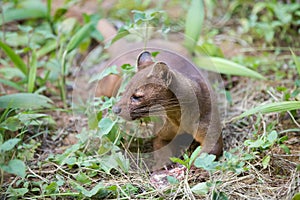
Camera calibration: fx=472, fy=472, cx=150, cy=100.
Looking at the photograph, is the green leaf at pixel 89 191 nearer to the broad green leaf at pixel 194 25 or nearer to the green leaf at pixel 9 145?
the green leaf at pixel 9 145

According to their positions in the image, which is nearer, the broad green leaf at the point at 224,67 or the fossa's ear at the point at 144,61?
the fossa's ear at the point at 144,61

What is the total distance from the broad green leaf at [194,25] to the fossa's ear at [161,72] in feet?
4.91

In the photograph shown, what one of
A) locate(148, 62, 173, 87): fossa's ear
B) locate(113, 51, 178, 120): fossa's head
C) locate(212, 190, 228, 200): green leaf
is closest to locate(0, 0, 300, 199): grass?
locate(212, 190, 228, 200): green leaf

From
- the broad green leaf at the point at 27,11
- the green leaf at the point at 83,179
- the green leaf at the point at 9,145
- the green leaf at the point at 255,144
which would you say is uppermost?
the broad green leaf at the point at 27,11

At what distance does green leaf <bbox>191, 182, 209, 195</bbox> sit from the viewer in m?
2.96

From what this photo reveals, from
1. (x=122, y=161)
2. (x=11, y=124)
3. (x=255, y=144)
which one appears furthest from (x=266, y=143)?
(x=11, y=124)

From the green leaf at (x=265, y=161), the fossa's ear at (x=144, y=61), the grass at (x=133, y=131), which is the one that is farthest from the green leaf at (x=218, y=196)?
the fossa's ear at (x=144, y=61)

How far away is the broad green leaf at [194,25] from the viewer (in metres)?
4.74

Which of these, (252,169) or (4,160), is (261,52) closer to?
(252,169)

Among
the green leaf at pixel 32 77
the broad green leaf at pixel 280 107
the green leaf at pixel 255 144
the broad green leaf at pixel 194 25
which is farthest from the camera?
the broad green leaf at pixel 194 25

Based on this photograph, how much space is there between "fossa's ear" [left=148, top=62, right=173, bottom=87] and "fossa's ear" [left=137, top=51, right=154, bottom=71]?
0.28 m

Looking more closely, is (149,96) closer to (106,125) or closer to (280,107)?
(106,125)

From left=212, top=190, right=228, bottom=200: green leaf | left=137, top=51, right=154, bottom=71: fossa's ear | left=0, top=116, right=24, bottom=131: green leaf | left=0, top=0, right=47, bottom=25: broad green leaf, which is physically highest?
left=137, top=51, right=154, bottom=71: fossa's ear

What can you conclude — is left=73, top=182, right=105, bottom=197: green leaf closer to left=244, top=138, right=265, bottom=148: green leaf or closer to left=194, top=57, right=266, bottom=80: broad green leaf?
left=244, top=138, right=265, bottom=148: green leaf
